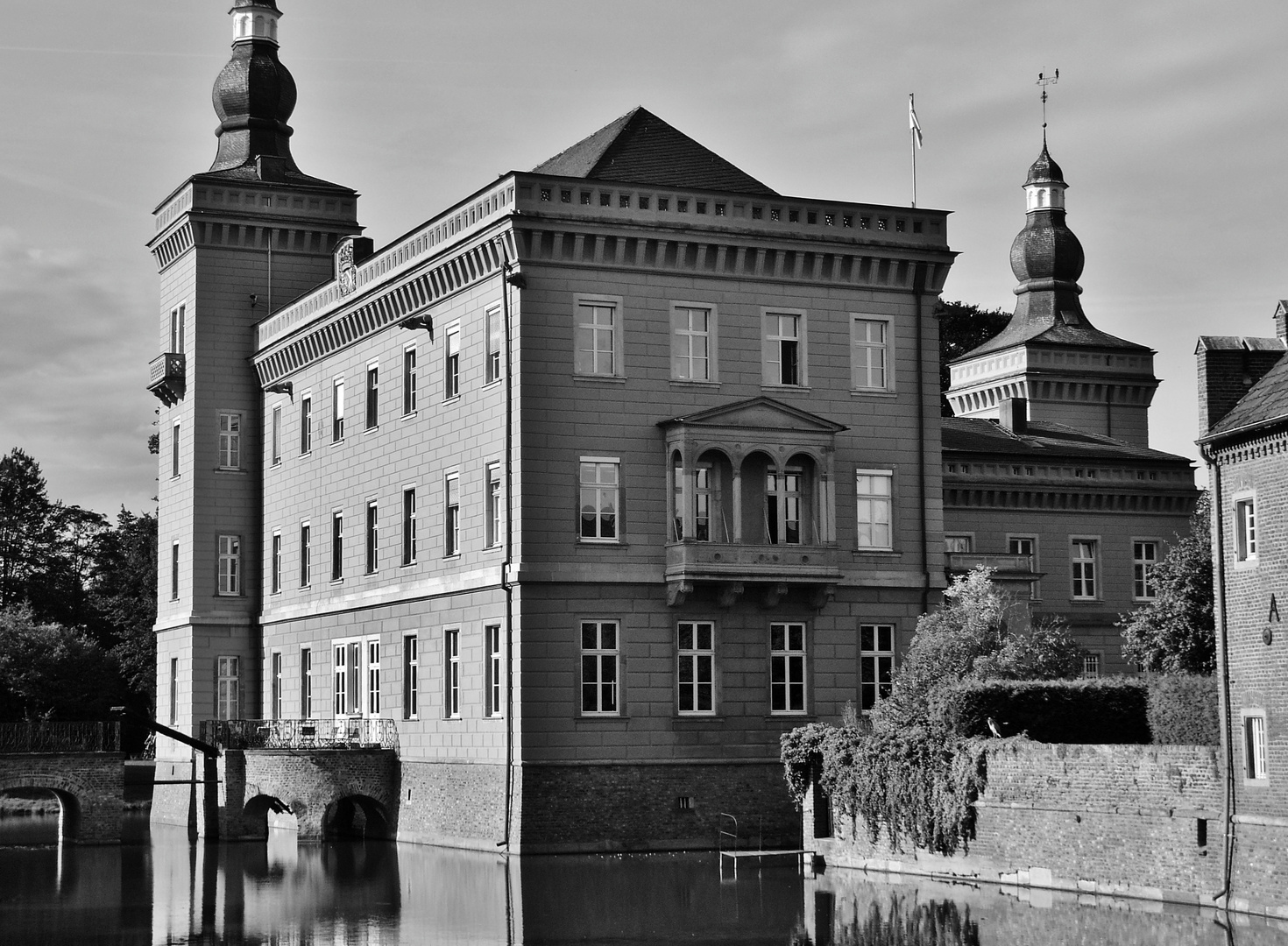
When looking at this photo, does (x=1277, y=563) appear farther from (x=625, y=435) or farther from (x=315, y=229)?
(x=315, y=229)

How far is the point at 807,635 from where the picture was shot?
4959 centimetres

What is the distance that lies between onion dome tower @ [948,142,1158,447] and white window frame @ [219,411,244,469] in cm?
2542

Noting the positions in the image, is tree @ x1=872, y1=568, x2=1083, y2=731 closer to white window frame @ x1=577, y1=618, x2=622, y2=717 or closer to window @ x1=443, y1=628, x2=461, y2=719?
white window frame @ x1=577, y1=618, x2=622, y2=717

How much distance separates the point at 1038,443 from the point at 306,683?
22473 mm

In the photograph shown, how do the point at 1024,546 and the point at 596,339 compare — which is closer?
the point at 596,339

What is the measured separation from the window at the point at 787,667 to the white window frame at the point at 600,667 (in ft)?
12.2

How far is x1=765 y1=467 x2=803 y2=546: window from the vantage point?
161ft

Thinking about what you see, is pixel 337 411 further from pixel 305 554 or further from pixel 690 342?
pixel 690 342

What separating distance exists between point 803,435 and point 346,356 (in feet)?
48.9

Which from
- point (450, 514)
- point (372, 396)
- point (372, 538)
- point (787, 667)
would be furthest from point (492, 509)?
point (372, 396)

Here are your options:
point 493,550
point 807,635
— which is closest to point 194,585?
point 493,550

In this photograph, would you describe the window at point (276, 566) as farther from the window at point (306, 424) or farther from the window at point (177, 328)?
the window at point (177, 328)

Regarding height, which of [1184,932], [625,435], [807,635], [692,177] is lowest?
[1184,932]

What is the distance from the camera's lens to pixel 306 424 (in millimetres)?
61594
